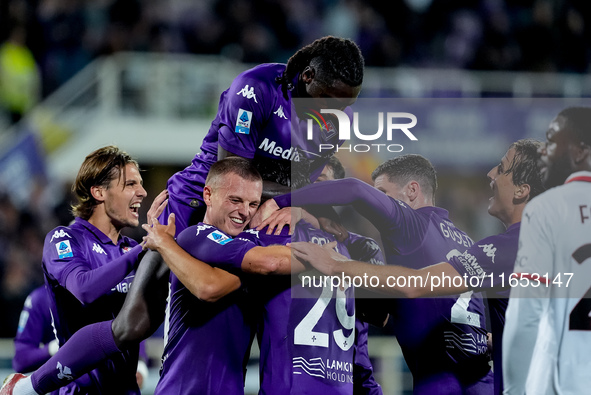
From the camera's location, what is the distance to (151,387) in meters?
8.27

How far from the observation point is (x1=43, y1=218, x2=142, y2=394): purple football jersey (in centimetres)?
471

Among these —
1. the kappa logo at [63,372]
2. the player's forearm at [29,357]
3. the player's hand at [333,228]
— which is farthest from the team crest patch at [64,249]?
the player's forearm at [29,357]

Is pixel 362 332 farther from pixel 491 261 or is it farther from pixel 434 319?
pixel 491 261

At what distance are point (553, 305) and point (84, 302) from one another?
2401 mm

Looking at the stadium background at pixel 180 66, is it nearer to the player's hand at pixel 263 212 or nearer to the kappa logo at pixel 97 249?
the kappa logo at pixel 97 249

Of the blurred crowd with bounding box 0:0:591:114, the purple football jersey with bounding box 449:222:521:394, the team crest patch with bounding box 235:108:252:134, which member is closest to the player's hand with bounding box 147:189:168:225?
the team crest patch with bounding box 235:108:252:134

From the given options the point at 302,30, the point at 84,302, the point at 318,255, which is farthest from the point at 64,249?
the point at 302,30

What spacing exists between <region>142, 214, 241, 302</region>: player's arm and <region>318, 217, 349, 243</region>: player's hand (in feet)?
2.22

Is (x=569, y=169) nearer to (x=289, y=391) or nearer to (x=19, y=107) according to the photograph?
(x=289, y=391)

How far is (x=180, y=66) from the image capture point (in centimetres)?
1261

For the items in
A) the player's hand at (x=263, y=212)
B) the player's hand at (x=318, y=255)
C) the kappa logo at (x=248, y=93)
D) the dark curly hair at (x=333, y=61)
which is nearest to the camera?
the player's hand at (x=318, y=255)

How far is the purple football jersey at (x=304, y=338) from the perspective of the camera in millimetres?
4125

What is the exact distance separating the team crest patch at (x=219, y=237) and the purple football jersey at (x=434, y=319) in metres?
0.82

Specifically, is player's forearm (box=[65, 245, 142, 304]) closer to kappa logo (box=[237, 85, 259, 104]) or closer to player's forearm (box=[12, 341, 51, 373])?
kappa logo (box=[237, 85, 259, 104])
